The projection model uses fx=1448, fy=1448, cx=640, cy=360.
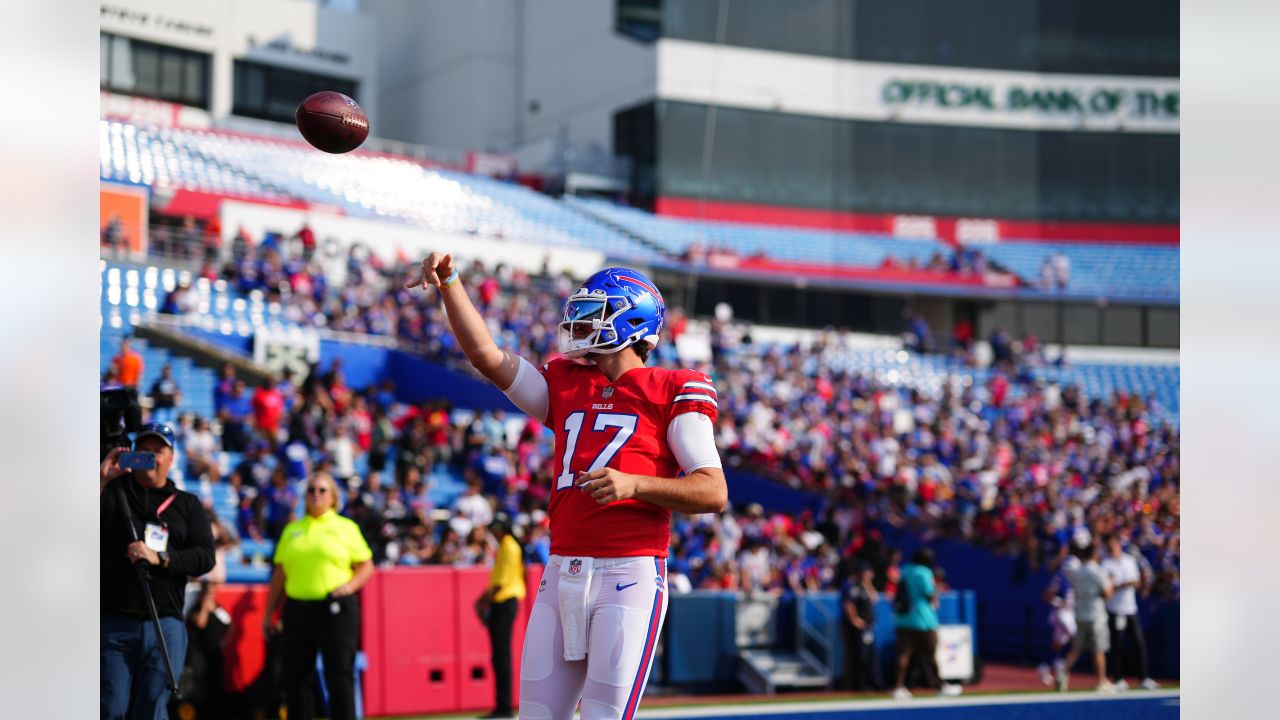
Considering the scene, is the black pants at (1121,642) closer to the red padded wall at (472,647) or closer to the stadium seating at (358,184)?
the red padded wall at (472,647)

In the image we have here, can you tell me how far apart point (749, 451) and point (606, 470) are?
17574 millimetres

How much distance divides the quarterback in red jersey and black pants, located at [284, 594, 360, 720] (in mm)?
3743

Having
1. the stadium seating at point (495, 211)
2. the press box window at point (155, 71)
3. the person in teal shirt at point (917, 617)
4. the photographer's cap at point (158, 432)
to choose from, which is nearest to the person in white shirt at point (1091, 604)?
the person in teal shirt at point (917, 617)

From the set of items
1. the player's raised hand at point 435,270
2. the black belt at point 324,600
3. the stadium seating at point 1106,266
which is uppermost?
the stadium seating at point 1106,266

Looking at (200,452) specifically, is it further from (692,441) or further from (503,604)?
(692,441)

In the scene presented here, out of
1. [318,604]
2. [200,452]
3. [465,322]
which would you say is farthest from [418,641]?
[465,322]

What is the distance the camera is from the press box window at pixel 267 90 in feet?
126

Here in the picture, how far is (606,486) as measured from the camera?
409 centimetres

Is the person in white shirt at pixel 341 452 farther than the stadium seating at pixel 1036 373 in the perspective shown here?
No

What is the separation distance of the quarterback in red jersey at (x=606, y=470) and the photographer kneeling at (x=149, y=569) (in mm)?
2191

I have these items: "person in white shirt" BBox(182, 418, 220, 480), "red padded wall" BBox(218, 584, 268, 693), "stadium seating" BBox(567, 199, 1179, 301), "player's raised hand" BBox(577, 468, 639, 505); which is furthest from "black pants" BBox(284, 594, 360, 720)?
"stadium seating" BBox(567, 199, 1179, 301)

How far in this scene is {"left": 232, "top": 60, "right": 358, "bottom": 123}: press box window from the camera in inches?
1507

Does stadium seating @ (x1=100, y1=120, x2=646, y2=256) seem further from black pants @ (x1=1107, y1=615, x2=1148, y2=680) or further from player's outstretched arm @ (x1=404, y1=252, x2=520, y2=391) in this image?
player's outstretched arm @ (x1=404, y1=252, x2=520, y2=391)
